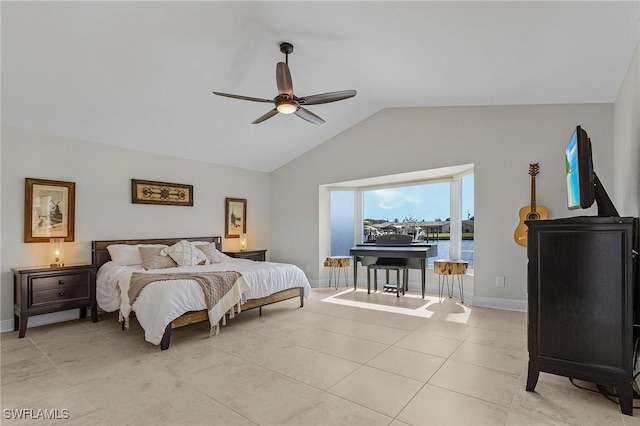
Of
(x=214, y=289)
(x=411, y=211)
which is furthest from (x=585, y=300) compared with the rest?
(x=411, y=211)

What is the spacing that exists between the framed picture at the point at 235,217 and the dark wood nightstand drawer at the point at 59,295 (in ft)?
8.38

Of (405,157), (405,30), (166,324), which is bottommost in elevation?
(166,324)

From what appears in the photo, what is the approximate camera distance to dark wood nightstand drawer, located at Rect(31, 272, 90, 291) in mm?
3686

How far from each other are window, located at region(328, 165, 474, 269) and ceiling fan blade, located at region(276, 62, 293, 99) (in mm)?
3092

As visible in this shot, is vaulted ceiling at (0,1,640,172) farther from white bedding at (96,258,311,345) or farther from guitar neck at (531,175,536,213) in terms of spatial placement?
white bedding at (96,258,311,345)

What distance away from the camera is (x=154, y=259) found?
4512 millimetres

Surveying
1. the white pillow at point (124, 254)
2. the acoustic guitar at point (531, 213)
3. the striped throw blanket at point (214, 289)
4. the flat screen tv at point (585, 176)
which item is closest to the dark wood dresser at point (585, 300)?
the flat screen tv at point (585, 176)

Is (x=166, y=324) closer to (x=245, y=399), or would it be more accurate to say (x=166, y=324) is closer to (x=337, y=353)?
(x=245, y=399)

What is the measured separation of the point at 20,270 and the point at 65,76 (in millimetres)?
2174

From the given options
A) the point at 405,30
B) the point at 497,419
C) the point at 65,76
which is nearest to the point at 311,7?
the point at 405,30

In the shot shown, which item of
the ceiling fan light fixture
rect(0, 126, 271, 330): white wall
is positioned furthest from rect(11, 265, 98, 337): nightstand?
the ceiling fan light fixture

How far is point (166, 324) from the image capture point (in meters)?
3.13

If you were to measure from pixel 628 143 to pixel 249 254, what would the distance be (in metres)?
5.45

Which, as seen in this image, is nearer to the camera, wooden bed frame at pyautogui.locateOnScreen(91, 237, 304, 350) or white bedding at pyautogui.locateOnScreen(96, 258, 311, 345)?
white bedding at pyautogui.locateOnScreen(96, 258, 311, 345)
